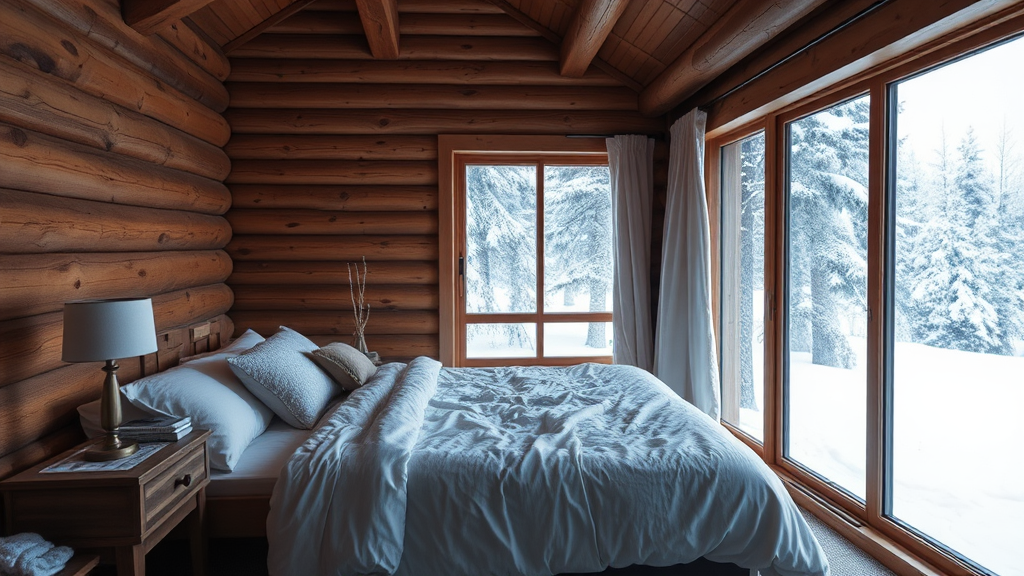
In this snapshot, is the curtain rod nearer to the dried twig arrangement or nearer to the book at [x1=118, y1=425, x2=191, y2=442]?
the dried twig arrangement

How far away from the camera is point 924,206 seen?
9.04 ft

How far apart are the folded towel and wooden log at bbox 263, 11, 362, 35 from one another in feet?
12.8

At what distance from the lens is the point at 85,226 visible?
2.78 m

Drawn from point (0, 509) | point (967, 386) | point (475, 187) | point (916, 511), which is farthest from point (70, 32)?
point (916, 511)

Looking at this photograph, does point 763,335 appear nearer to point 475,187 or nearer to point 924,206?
point 924,206

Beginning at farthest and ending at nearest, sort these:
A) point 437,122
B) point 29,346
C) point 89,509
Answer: point 437,122 < point 29,346 < point 89,509

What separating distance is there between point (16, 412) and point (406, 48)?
3575mm

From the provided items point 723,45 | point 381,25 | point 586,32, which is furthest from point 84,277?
point 723,45

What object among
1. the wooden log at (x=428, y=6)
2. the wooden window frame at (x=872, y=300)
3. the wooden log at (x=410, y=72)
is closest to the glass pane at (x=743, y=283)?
the wooden window frame at (x=872, y=300)

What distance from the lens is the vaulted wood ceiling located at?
11.5 feet

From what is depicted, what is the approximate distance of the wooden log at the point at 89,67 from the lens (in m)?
2.34

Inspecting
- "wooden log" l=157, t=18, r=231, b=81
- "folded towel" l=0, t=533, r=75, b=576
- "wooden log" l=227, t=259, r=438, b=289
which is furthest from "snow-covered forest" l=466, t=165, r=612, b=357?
"folded towel" l=0, t=533, r=75, b=576

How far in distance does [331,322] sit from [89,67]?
8.24 ft

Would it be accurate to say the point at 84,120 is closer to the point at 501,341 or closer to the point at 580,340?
the point at 501,341
